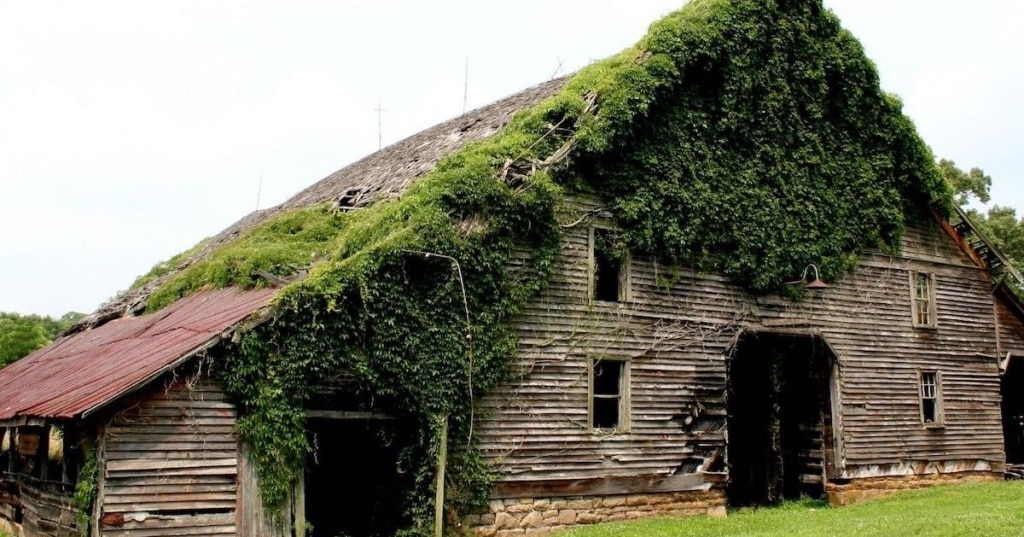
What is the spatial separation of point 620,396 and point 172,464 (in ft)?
27.1

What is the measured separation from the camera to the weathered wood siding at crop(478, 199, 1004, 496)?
55.9 feet

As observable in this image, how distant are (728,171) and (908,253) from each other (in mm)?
6075

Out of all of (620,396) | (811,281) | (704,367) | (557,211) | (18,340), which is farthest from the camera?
(18,340)

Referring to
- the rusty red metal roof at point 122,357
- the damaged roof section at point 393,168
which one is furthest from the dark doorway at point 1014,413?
the rusty red metal roof at point 122,357

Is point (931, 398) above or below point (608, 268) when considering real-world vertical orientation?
below

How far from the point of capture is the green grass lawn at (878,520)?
15180 millimetres

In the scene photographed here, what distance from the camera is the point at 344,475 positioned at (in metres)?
18.4

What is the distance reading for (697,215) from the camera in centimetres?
1914

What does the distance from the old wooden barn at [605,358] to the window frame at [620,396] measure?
59 millimetres

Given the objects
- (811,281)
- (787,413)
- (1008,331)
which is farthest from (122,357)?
(1008,331)

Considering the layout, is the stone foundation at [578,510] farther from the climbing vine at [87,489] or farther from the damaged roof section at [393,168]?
the damaged roof section at [393,168]

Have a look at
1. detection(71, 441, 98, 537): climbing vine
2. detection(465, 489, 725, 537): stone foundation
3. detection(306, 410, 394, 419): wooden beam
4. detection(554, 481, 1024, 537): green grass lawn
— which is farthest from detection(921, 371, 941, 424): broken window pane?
detection(71, 441, 98, 537): climbing vine

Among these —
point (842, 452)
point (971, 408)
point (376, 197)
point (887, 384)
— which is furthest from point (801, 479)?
point (376, 197)

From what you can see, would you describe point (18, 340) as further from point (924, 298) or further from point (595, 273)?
point (924, 298)
